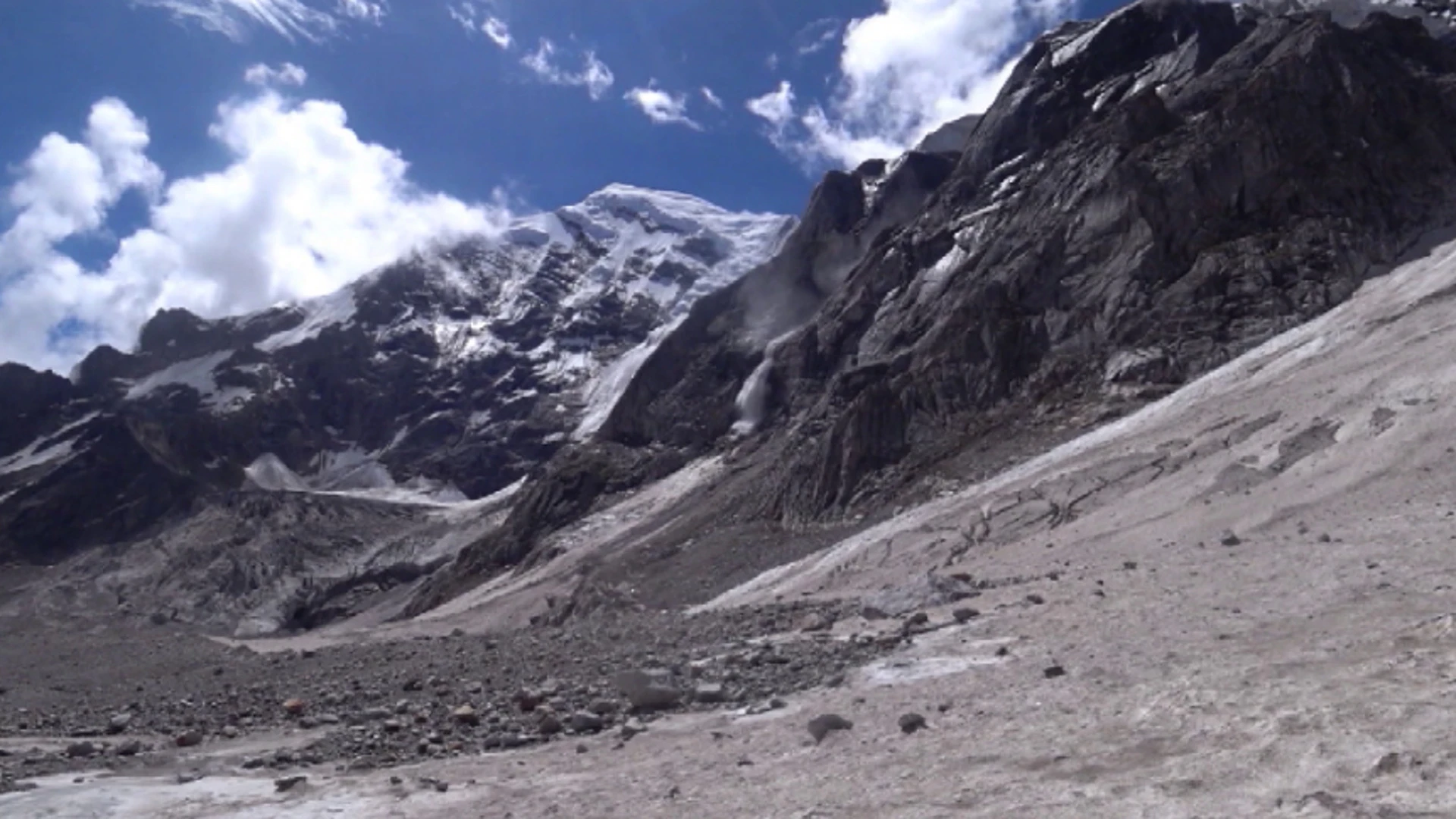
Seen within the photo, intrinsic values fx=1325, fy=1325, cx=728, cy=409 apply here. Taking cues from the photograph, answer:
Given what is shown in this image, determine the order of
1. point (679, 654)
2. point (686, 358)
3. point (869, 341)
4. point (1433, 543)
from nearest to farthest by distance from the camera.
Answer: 1. point (1433, 543)
2. point (679, 654)
3. point (869, 341)
4. point (686, 358)

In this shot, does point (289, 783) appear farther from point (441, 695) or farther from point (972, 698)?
point (972, 698)

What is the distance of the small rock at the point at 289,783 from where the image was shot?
1443 cm

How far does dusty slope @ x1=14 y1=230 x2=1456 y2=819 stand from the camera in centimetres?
1022

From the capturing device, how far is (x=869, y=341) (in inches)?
3979

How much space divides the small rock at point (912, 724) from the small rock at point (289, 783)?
259 inches

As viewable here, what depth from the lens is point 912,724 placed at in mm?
13562

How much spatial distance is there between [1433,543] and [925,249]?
85773mm

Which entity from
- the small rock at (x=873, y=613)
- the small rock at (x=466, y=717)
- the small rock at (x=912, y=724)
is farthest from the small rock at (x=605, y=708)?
the small rock at (x=873, y=613)

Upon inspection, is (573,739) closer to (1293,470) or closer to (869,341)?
(1293,470)

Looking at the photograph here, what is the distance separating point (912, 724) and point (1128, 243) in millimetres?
66075

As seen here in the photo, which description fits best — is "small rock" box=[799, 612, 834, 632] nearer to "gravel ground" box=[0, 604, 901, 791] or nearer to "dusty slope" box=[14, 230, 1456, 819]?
"gravel ground" box=[0, 604, 901, 791]

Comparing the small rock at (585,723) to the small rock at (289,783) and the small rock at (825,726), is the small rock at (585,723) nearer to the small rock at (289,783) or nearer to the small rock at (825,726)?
the small rock at (289,783)

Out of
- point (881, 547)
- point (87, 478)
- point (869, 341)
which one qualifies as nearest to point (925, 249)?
point (869, 341)

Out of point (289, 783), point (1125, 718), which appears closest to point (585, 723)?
point (289, 783)
